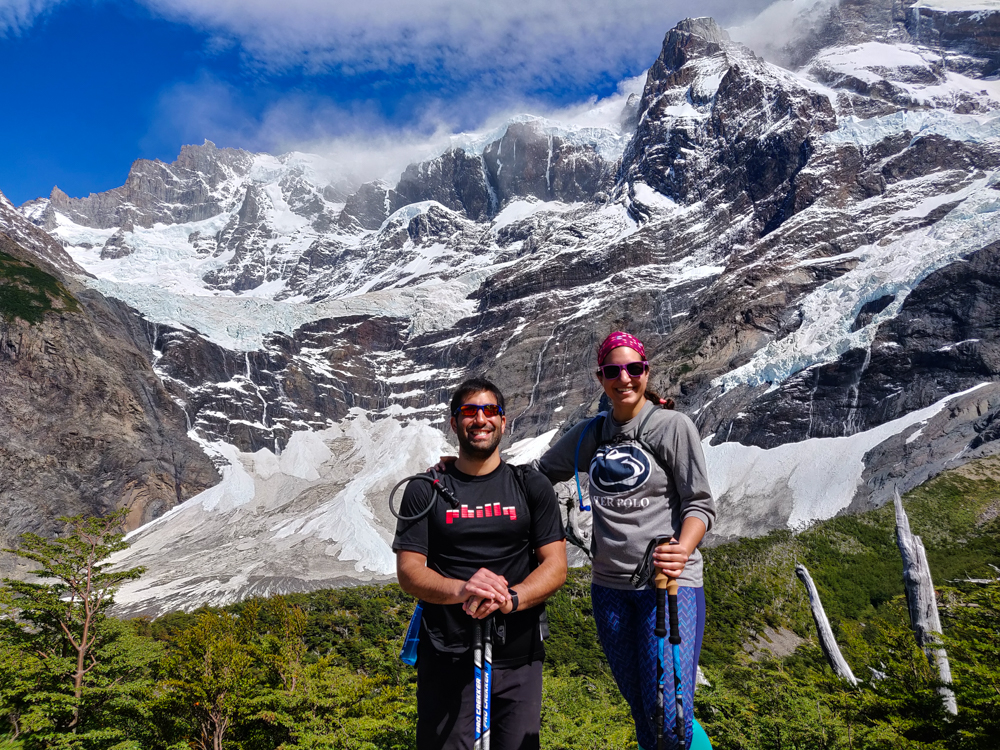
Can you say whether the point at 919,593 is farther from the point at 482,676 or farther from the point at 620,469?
the point at 482,676

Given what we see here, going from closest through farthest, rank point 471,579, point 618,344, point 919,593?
point 471,579 < point 618,344 < point 919,593

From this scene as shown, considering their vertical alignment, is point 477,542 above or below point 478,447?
below

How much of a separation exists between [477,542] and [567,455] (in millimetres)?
865

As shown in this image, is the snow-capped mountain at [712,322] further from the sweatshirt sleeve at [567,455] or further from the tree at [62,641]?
the sweatshirt sleeve at [567,455]

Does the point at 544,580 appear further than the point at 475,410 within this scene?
No

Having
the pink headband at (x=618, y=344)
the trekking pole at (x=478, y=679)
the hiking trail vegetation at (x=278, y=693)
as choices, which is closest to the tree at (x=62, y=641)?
the hiking trail vegetation at (x=278, y=693)

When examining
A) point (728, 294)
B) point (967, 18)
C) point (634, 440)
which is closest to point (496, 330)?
point (728, 294)

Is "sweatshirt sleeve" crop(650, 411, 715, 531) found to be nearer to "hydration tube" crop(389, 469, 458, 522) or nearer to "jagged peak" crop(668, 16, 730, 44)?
"hydration tube" crop(389, 469, 458, 522)

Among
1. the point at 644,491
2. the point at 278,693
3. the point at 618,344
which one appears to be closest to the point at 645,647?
the point at 644,491

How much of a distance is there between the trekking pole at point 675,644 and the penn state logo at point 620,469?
1.76 feet

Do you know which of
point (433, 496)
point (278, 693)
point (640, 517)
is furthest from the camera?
point (278, 693)

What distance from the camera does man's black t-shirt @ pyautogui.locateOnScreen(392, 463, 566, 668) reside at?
10.7 ft

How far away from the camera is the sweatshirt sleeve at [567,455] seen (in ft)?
12.4

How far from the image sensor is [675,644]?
3285 mm
